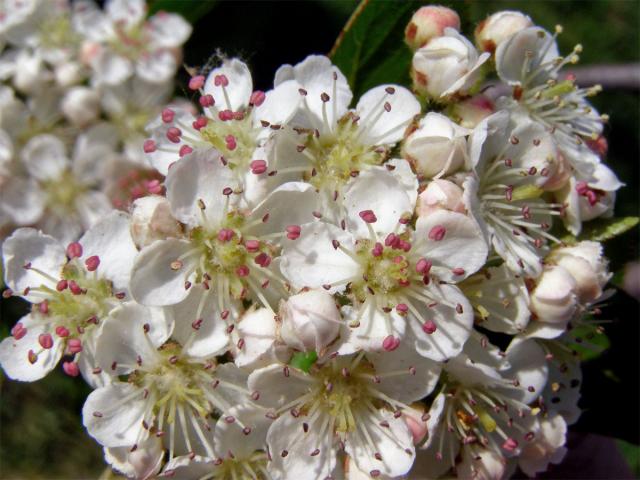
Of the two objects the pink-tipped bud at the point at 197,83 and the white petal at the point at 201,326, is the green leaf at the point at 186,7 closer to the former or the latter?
the pink-tipped bud at the point at 197,83

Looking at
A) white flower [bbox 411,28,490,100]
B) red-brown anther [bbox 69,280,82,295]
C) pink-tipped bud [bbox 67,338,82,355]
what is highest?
white flower [bbox 411,28,490,100]

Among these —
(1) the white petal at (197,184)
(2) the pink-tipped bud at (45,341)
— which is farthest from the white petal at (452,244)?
(2) the pink-tipped bud at (45,341)

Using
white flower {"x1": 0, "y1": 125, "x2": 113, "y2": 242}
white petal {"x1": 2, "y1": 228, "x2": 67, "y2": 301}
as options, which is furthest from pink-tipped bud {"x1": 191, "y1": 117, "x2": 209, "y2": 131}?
white flower {"x1": 0, "y1": 125, "x2": 113, "y2": 242}

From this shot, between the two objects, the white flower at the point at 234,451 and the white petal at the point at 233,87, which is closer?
the white flower at the point at 234,451

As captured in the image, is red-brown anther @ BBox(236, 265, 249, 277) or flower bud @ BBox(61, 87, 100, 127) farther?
flower bud @ BBox(61, 87, 100, 127)

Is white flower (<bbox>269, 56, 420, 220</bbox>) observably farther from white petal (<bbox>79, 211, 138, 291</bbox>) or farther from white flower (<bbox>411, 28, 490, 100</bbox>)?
white petal (<bbox>79, 211, 138, 291</bbox>)

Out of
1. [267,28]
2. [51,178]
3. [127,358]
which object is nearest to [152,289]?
[127,358]
